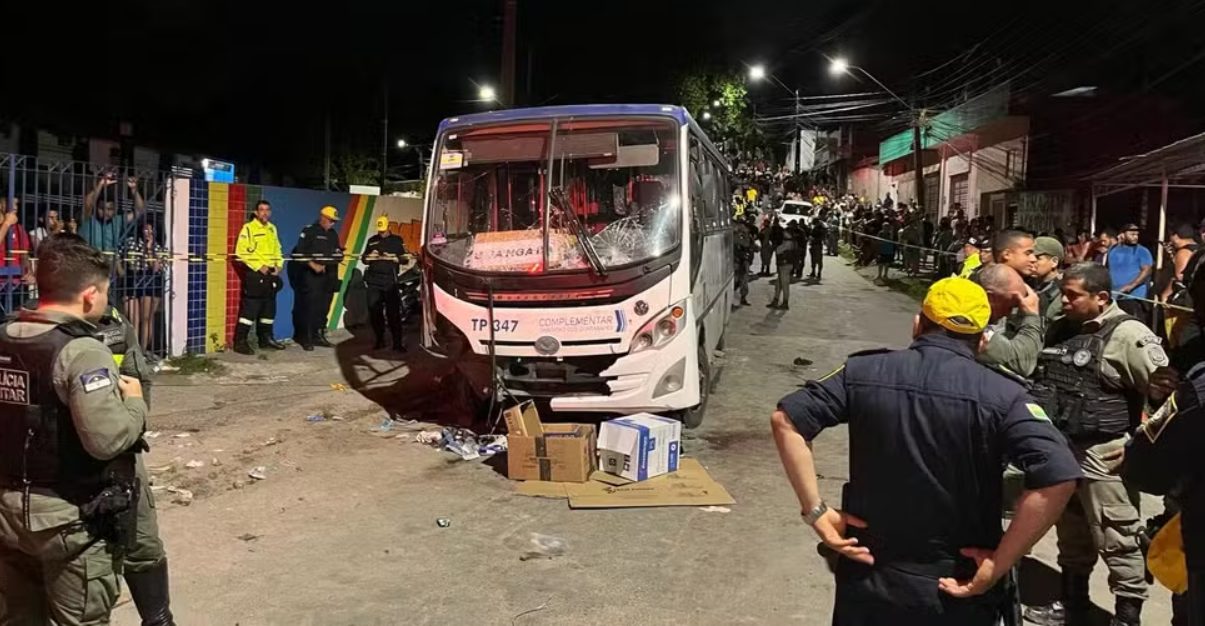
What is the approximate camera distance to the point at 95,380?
9.41 feet

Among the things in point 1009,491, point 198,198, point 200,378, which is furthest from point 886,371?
point 198,198

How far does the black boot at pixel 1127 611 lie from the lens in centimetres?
395

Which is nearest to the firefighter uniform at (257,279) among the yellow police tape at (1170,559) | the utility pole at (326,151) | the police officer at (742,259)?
the police officer at (742,259)

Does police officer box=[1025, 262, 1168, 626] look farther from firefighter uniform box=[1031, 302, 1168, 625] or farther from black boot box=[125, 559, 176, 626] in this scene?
black boot box=[125, 559, 176, 626]

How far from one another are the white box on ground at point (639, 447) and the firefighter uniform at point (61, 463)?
365cm

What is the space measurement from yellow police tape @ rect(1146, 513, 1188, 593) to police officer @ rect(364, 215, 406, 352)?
9.82 metres

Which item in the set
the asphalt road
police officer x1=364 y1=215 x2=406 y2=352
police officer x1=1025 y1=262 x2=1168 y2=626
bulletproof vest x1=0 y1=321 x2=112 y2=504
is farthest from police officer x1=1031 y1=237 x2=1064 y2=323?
police officer x1=364 y1=215 x2=406 y2=352

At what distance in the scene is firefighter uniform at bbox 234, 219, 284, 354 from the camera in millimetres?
10875

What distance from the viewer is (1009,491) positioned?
5.88m

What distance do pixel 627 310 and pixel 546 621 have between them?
3.11 m

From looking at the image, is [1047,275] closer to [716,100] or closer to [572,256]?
[572,256]

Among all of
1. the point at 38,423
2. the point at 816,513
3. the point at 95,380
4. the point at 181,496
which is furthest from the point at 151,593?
the point at 816,513

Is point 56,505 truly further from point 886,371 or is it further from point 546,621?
point 886,371

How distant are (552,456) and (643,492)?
0.70m
